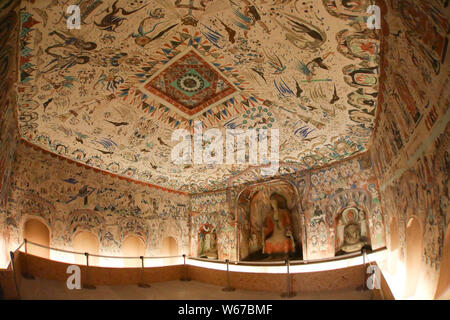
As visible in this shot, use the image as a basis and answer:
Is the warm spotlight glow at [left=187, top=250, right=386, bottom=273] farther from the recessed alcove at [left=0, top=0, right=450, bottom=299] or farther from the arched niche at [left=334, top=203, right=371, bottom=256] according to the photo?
the arched niche at [left=334, top=203, right=371, bottom=256]

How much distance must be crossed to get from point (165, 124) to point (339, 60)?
5.06 metres

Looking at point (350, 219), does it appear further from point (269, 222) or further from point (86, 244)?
point (86, 244)

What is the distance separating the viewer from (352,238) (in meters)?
10.7

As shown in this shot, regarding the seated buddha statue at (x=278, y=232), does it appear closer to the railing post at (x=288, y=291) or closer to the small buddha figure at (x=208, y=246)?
the small buddha figure at (x=208, y=246)

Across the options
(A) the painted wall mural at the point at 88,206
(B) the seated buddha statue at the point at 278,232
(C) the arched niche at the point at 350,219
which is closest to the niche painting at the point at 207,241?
(A) the painted wall mural at the point at 88,206

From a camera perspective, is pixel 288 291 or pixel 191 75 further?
pixel 288 291

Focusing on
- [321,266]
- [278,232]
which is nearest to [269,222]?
[278,232]

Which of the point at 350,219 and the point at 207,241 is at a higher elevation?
the point at 350,219

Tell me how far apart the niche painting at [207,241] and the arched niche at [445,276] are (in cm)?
930

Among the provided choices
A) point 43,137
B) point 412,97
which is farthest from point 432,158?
point 43,137

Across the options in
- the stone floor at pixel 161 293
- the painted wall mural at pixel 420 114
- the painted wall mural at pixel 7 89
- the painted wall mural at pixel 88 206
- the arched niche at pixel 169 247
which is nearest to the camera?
the painted wall mural at pixel 420 114

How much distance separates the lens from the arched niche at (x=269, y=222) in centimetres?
1238

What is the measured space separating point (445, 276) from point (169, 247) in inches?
401

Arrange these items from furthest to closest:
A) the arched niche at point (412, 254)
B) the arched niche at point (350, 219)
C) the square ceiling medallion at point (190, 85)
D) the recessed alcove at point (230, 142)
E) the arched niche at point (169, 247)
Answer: the arched niche at point (169, 247) → the arched niche at point (350, 219) → the square ceiling medallion at point (190, 85) → the arched niche at point (412, 254) → the recessed alcove at point (230, 142)
